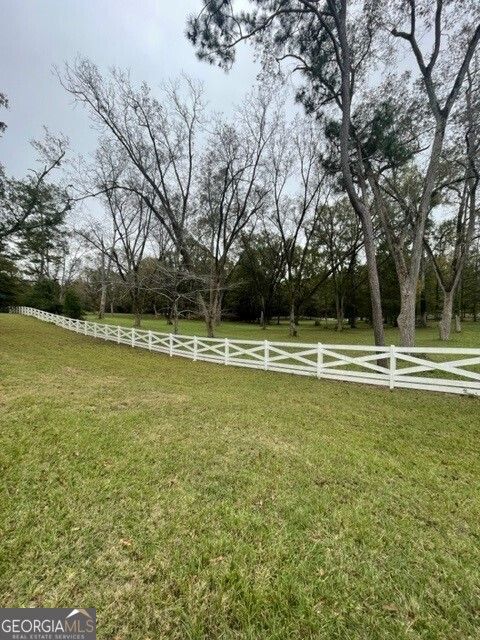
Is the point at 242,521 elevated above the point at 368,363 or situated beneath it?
situated beneath

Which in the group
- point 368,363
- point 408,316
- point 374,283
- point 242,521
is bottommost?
point 242,521

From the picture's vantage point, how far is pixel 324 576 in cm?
189

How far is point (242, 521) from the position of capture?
2.39 metres

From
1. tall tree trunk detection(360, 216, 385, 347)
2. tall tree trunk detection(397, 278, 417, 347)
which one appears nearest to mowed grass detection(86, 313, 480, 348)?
tall tree trunk detection(397, 278, 417, 347)

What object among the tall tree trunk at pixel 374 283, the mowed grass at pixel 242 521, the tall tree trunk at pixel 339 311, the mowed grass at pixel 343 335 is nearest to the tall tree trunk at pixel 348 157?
the tall tree trunk at pixel 374 283

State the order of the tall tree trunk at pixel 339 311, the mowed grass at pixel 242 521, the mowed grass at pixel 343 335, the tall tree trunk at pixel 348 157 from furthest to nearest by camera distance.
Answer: the tall tree trunk at pixel 339 311 < the mowed grass at pixel 343 335 < the tall tree trunk at pixel 348 157 < the mowed grass at pixel 242 521

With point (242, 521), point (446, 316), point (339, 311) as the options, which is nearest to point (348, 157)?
point (242, 521)

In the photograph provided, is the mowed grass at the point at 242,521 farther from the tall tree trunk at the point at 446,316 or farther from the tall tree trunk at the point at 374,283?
the tall tree trunk at the point at 446,316

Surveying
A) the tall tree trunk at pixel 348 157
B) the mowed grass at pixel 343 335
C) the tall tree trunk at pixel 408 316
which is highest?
the tall tree trunk at pixel 348 157

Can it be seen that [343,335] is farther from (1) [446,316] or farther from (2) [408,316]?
(2) [408,316]

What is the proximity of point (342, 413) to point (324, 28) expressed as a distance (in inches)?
458

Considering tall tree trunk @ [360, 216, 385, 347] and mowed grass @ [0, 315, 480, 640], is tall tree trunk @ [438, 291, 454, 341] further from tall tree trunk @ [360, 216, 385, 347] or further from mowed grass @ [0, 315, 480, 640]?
mowed grass @ [0, 315, 480, 640]

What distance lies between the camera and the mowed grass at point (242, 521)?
1.67 m

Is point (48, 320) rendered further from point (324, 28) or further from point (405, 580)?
point (405, 580)
